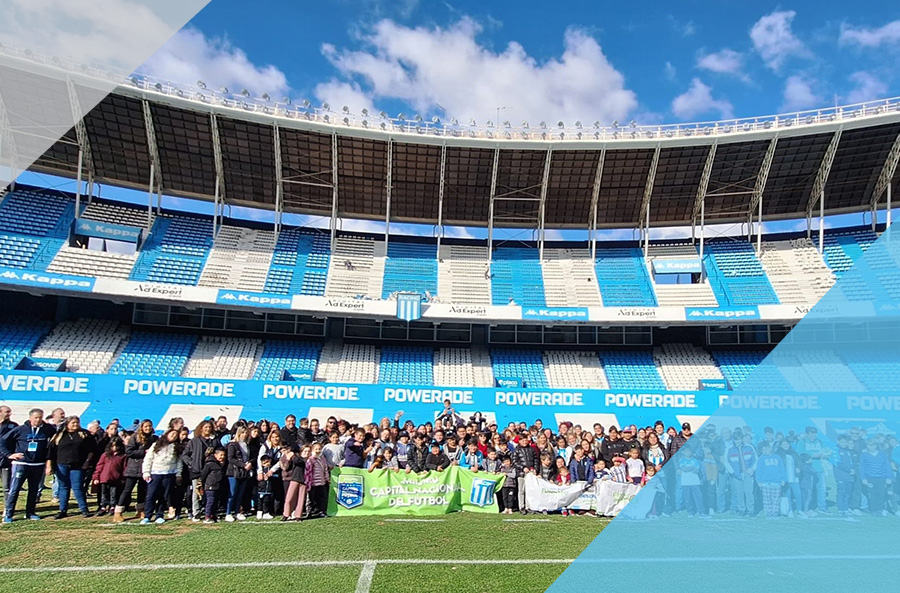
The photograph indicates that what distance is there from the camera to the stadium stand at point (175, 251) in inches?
1085

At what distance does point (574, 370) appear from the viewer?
2908cm

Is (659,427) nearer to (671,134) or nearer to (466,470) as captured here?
(466,470)

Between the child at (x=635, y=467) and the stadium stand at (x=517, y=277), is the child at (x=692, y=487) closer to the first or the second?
the child at (x=635, y=467)

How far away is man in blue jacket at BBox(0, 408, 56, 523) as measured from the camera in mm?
9312

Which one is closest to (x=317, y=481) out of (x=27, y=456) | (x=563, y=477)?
(x=27, y=456)

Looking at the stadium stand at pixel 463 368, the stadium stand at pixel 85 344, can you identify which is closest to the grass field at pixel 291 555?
the stadium stand at pixel 463 368

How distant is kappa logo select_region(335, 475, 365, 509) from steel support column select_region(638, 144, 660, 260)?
23728 mm

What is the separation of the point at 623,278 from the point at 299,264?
1767 centimetres

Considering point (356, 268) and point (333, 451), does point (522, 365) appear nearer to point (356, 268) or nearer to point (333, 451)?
point (356, 268)

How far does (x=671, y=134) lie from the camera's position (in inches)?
1121

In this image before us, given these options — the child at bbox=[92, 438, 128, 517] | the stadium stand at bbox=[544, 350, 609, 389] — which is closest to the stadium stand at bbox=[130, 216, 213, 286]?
the stadium stand at bbox=[544, 350, 609, 389]

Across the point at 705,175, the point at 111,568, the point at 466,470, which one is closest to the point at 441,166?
the point at 705,175

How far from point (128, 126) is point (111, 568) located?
2616 centimetres

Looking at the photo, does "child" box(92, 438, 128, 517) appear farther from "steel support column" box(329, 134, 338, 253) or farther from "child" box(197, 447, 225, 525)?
"steel support column" box(329, 134, 338, 253)
